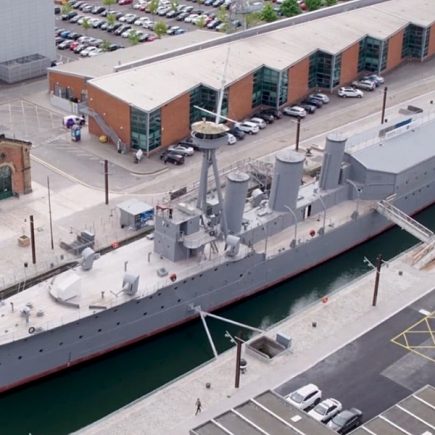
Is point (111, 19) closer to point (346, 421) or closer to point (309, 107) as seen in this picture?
point (309, 107)

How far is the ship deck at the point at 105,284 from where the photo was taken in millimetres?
57250

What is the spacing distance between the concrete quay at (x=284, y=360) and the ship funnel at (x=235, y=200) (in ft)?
27.4

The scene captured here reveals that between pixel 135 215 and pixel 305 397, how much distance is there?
81.5 ft

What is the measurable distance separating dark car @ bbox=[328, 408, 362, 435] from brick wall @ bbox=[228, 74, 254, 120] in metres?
47.0

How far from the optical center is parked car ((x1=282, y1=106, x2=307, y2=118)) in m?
96.2

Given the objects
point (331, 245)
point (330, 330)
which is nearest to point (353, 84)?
point (331, 245)

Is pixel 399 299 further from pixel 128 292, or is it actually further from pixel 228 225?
pixel 128 292

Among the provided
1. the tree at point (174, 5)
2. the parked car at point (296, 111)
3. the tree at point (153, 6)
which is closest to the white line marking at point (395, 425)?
the parked car at point (296, 111)

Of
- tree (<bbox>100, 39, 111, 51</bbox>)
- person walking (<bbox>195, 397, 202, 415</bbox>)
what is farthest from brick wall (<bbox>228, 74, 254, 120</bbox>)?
person walking (<bbox>195, 397, 202, 415</bbox>)

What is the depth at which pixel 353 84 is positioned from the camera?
10550 centimetres

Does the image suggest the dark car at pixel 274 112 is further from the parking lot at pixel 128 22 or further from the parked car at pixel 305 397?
the parked car at pixel 305 397

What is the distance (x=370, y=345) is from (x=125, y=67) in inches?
1734

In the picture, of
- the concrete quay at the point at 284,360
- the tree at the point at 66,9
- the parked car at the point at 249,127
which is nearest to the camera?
the concrete quay at the point at 284,360

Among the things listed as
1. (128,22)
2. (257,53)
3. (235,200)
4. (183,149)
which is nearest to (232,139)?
(183,149)
